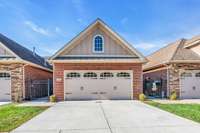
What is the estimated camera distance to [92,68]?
1862 cm

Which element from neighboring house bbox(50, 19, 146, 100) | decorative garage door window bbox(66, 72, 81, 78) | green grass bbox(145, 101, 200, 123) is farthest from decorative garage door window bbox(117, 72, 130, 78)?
green grass bbox(145, 101, 200, 123)

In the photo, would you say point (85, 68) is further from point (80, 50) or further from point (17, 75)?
point (17, 75)

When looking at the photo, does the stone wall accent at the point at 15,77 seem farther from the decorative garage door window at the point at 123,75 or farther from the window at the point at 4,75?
the decorative garage door window at the point at 123,75

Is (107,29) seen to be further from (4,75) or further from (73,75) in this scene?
(4,75)

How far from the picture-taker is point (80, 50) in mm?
18766

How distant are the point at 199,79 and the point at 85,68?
378 inches

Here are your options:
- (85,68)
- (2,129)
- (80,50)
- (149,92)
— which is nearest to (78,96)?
(85,68)

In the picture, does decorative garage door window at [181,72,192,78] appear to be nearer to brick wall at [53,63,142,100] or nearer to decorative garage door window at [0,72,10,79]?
brick wall at [53,63,142,100]

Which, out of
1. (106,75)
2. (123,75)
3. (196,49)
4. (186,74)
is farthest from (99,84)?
(196,49)

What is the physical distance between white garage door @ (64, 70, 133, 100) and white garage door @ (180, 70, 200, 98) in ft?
14.7

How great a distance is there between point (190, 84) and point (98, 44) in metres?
8.38

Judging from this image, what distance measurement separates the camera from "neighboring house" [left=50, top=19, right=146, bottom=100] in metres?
18.4

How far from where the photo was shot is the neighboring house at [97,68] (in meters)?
18.4

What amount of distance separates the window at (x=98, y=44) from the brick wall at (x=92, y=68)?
1161 mm
